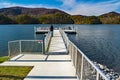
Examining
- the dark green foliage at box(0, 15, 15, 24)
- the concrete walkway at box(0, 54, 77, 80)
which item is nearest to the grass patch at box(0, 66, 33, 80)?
the concrete walkway at box(0, 54, 77, 80)

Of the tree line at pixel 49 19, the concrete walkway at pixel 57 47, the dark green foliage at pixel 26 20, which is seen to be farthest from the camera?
the dark green foliage at pixel 26 20

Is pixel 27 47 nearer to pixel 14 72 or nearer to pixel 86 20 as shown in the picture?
pixel 14 72

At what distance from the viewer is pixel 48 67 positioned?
1089cm

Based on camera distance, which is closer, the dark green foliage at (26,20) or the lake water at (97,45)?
the lake water at (97,45)

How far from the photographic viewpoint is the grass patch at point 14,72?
29.8ft

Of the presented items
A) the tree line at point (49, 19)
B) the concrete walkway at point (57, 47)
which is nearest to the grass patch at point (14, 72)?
the concrete walkway at point (57, 47)

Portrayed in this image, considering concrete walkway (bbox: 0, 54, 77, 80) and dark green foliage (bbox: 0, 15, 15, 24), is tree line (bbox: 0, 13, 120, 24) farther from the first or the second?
concrete walkway (bbox: 0, 54, 77, 80)

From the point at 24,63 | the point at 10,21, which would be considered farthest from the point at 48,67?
the point at 10,21

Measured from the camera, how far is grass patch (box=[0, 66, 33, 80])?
29.8 feet

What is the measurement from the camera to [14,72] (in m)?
9.90

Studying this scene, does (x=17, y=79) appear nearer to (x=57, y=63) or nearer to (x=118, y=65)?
(x=57, y=63)

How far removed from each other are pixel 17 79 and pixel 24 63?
326 centimetres

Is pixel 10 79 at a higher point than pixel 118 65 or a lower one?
higher

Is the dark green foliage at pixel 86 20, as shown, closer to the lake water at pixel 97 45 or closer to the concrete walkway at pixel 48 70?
the lake water at pixel 97 45
